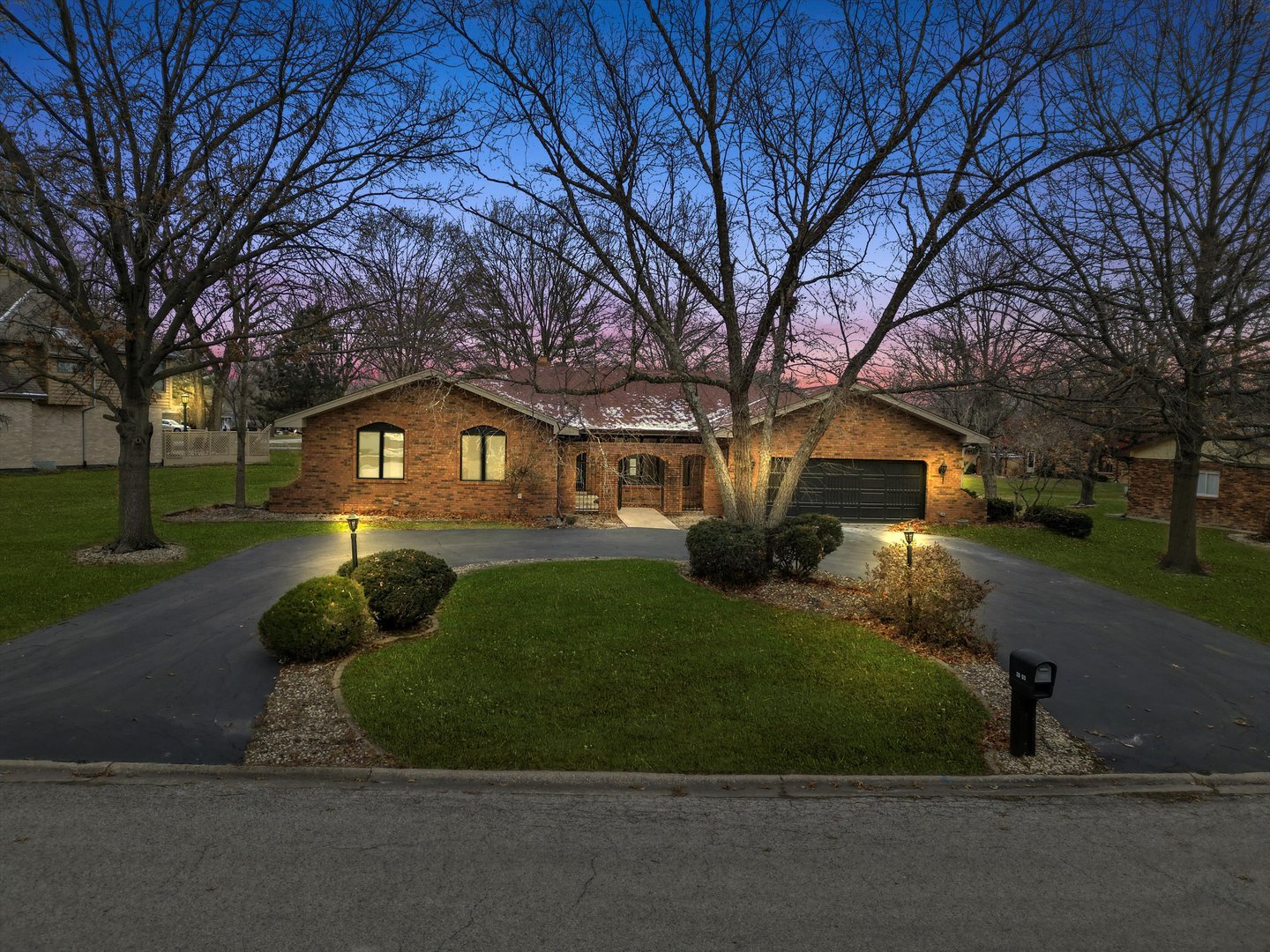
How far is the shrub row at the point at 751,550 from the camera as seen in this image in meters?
11.1

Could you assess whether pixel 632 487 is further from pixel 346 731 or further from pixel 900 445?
pixel 346 731

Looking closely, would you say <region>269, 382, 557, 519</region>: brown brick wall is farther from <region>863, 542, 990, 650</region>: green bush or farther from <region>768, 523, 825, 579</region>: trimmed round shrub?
<region>863, 542, 990, 650</region>: green bush

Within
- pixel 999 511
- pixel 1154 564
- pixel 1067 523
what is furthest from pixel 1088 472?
pixel 1154 564

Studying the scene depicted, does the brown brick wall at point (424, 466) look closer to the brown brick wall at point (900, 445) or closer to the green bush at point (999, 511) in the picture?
the brown brick wall at point (900, 445)

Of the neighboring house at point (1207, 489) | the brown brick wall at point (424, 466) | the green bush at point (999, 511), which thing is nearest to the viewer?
the brown brick wall at point (424, 466)

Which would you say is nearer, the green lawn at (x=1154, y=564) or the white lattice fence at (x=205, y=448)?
the green lawn at (x=1154, y=564)

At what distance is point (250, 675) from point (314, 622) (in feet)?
2.63

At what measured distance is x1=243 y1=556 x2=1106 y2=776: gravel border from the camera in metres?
5.67

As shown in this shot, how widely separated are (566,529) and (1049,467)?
54.5ft

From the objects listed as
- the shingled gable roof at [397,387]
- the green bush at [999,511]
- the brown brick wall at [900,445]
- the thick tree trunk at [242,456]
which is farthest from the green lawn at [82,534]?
the green bush at [999,511]

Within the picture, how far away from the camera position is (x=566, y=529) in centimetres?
1978

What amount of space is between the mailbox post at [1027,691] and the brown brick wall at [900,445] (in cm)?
1739

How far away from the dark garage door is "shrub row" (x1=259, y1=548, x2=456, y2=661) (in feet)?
53.2

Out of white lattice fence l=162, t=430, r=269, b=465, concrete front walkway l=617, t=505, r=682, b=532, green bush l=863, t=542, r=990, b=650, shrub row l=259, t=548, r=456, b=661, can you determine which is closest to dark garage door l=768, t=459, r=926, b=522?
concrete front walkway l=617, t=505, r=682, b=532
